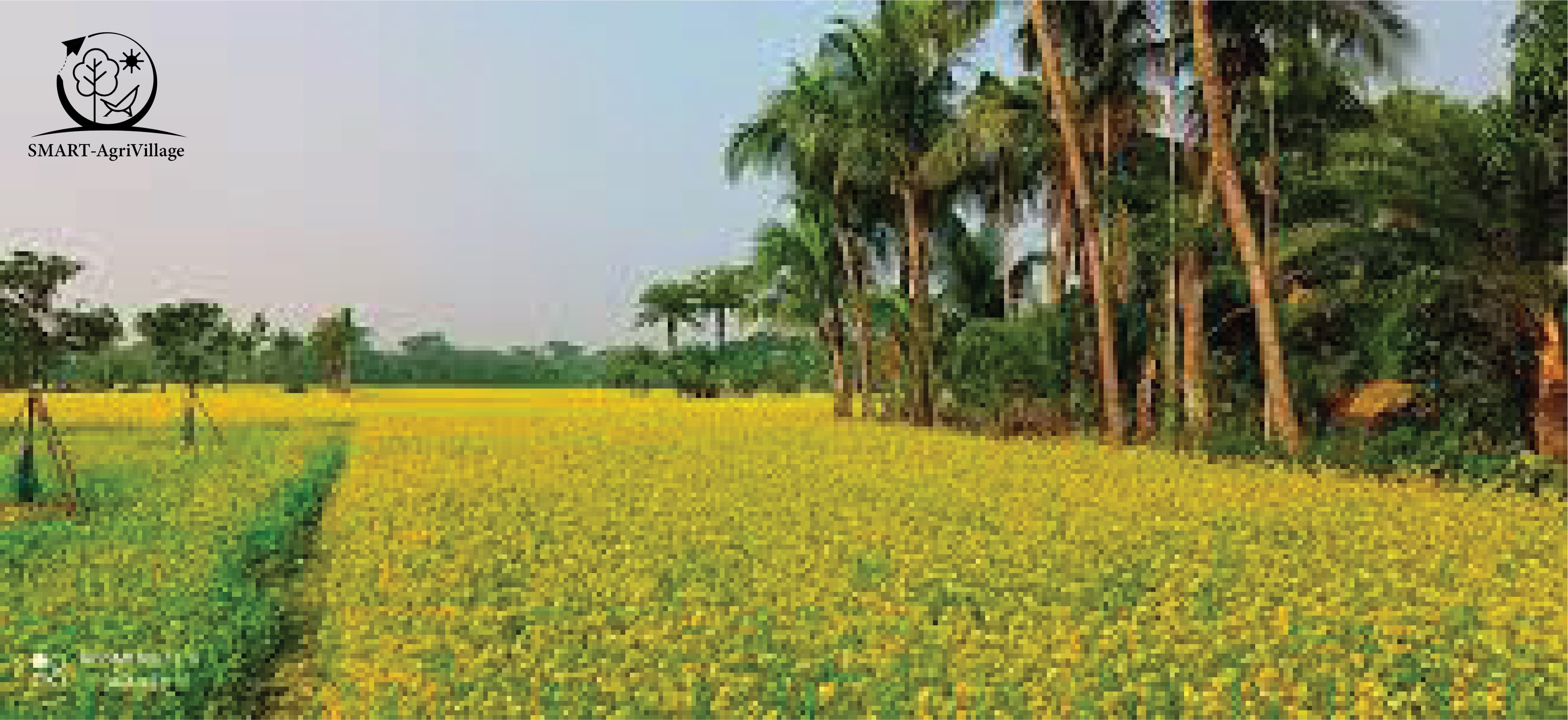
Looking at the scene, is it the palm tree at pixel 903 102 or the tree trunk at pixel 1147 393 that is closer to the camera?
the tree trunk at pixel 1147 393

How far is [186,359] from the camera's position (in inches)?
1818

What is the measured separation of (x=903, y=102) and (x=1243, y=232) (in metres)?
20.7

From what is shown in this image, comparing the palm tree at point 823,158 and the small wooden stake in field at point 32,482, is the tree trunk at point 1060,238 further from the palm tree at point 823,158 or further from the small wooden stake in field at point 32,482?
the small wooden stake in field at point 32,482

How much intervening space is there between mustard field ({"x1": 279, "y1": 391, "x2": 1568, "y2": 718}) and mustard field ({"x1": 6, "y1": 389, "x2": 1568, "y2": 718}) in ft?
0.12

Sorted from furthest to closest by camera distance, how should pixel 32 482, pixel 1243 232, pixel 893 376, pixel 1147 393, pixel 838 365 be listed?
pixel 838 365 → pixel 893 376 → pixel 1147 393 → pixel 1243 232 → pixel 32 482

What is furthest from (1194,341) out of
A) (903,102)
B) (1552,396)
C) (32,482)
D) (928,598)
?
(928,598)

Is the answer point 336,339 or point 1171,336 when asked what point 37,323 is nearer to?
point 1171,336

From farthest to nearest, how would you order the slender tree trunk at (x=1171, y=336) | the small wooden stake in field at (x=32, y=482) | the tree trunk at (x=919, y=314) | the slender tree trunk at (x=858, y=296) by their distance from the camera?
the slender tree trunk at (x=858, y=296) < the tree trunk at (x=919, y=314) < the slender tree trunk at (x=1171, y=336) < the small wooden stake in field at (x=32, y=482)

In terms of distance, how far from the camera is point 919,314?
49.7 m

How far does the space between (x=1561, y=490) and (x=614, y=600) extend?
15191 millimetres

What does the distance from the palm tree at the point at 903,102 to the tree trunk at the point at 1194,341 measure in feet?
38.8

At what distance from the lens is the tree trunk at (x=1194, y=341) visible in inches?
1328

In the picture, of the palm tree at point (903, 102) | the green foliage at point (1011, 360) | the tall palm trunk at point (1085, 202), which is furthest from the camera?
the palm tree at point (903, 102)

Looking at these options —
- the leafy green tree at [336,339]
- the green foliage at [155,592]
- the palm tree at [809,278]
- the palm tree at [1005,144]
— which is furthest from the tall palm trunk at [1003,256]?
the leafy green tree at [336,339]
